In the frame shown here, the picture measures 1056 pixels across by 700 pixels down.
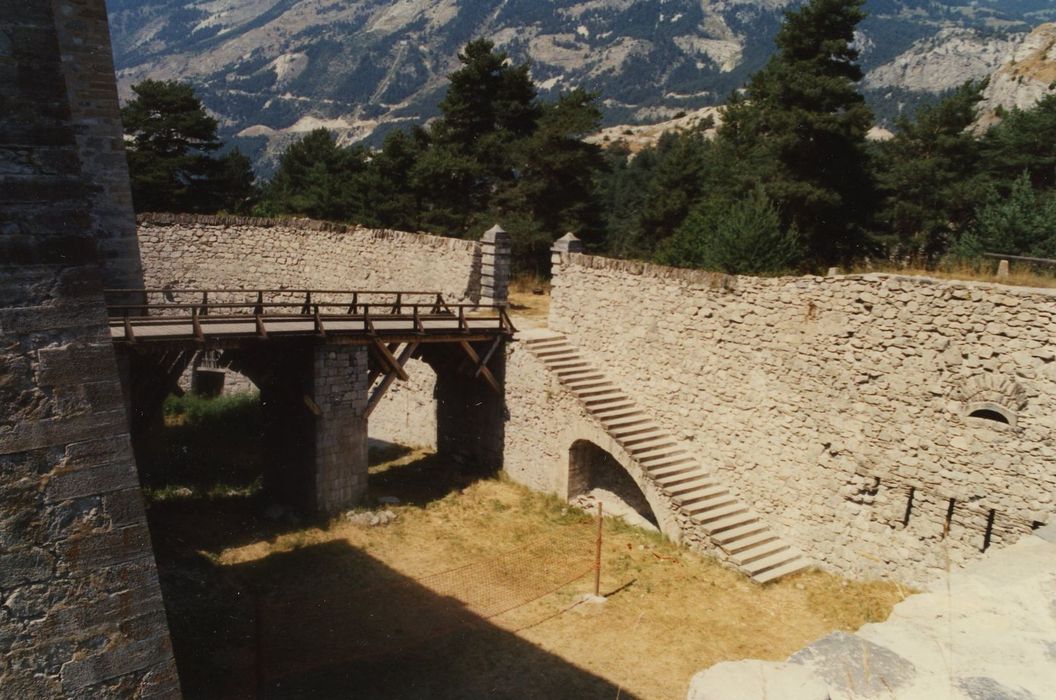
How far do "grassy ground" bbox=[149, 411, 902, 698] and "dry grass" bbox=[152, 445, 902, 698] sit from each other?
27 mm

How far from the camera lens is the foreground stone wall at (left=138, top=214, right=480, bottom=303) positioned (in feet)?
65.8

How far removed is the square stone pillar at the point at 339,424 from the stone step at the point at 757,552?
7.42 m

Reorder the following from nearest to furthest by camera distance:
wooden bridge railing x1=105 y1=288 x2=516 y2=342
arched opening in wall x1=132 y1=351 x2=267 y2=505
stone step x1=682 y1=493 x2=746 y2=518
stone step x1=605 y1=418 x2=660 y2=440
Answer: wooden bridge railing x1=105 y1=288 x2=516 y2=342 < stone step x1=682 y1=493 x2=746 y2=518 < arched opening in wall x1=132 y1=351 x2=267 y2=505 < stone step x1=605 y1=418 x2=660 y2=440

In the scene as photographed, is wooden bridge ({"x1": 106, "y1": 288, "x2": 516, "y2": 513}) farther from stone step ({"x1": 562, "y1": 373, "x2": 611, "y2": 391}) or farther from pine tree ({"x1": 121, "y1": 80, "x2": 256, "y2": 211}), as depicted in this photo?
pine tree ({"x1": 121, "y1": 80, "x2": 256, "y2": 211})

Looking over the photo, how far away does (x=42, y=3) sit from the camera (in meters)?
3.84

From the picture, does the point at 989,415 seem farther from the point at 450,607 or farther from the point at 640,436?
the point at 450,607

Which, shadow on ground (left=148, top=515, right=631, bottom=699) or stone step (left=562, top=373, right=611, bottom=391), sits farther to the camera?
stone step (left=562, top=373, right=611, bottom=391)

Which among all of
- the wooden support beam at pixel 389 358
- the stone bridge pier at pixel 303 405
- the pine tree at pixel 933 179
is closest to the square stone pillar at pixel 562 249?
the stone bridge pier at pixel 303 405

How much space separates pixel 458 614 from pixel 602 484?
513cm

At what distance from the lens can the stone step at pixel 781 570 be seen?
39.0 ft

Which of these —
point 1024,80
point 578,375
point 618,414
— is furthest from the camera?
point 1024,80

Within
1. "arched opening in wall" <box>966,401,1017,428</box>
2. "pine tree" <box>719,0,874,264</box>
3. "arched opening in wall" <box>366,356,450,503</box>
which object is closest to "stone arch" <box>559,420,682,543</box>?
"arched opening in wall" <box>366,356,450,503</box>

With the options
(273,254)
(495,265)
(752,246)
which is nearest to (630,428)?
(752,246)

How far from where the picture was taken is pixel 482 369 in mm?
16297
